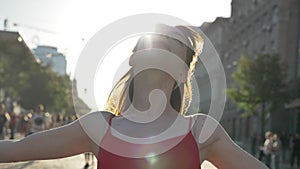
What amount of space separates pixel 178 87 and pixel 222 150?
0.88 ft

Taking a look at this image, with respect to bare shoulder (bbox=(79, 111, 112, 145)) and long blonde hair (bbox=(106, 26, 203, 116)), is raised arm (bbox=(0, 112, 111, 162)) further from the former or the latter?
long blonde hair (bbox=(106, 26, 203, 116))

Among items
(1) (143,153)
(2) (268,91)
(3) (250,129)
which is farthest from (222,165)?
(3) (250,129)

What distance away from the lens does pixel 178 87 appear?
209 centimetres

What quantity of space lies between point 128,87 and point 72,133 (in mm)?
247

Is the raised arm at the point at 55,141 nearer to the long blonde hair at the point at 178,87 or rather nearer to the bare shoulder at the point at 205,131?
the long blonde hair at the point at 178,87

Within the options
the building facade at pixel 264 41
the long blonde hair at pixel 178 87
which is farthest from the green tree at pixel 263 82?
the long blonde hair at pixel 178 87

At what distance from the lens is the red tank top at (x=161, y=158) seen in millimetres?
1862

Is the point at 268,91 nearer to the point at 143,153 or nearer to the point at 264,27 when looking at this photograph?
the point at 264,27

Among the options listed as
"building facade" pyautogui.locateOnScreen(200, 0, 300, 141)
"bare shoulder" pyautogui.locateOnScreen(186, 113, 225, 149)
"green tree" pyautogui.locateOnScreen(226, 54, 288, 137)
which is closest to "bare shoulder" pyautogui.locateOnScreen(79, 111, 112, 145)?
"bare shoulder" pyautogui.locateOnScreen(186, 113, 225, 149)

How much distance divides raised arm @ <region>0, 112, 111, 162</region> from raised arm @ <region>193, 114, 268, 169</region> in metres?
0.34

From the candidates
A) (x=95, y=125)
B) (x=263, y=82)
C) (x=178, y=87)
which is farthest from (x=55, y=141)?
(x=263, y=82)

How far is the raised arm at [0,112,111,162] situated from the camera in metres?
2.00

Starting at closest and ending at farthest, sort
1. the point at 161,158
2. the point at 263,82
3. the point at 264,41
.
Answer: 1. the point at 161,158
2. the point at 263,82
3. the point at 264,41

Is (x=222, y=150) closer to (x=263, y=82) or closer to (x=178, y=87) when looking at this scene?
(x=178, y=87)
